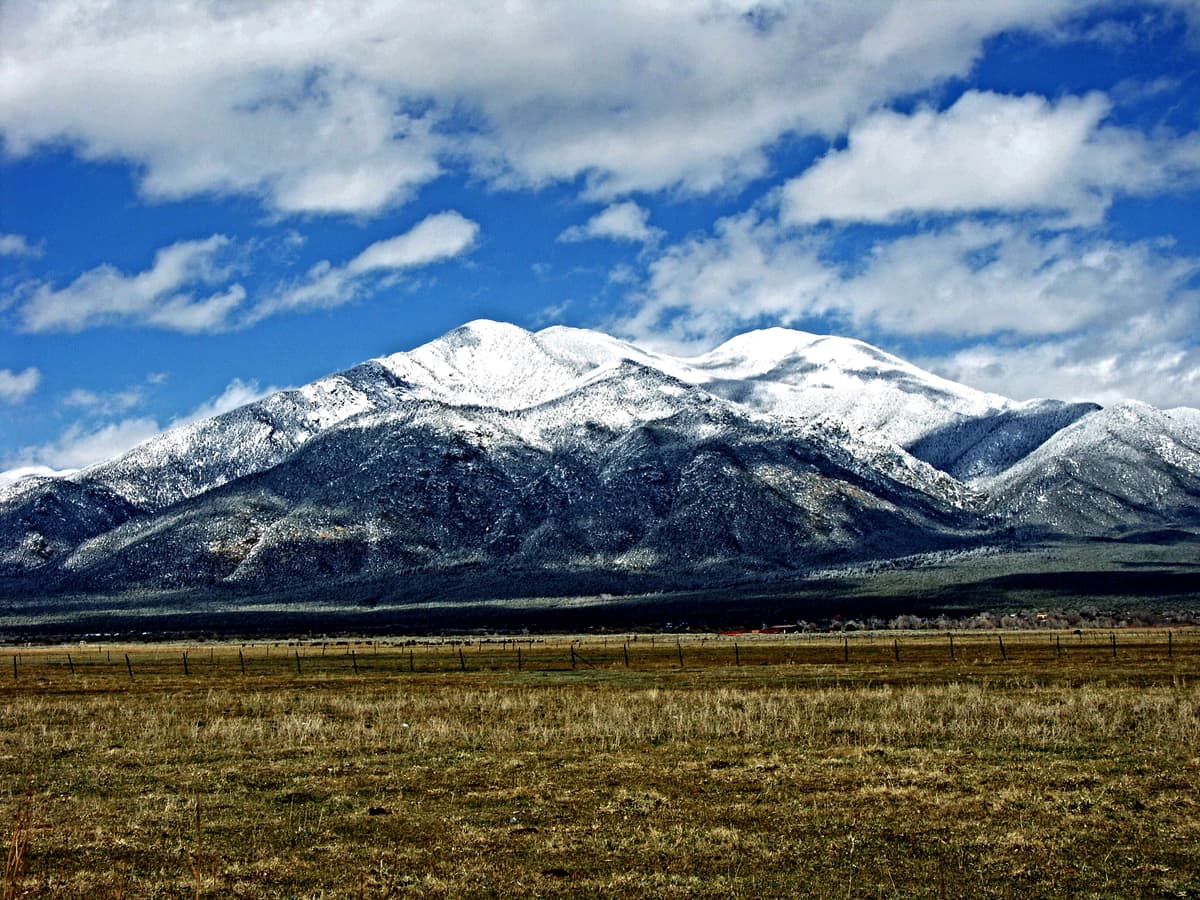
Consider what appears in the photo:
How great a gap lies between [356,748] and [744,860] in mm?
15804

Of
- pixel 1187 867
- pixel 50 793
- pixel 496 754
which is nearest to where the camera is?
pixel 1187 867

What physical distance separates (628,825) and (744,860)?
3.24 metres

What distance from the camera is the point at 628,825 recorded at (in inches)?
874

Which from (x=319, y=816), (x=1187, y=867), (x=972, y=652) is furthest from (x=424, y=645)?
(x=1187, y=867)

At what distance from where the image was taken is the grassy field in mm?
18734

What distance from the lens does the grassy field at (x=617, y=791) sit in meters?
18.7

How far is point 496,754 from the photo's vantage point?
31.1 metres

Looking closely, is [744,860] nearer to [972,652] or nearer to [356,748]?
[356,748]

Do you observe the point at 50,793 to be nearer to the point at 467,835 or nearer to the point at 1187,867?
the point at 467,835

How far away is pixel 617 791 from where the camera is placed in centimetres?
2545

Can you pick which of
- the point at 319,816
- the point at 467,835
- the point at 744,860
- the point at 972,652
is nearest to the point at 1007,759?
the point at 744,860

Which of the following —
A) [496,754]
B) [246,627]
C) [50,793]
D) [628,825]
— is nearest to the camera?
[628,825]

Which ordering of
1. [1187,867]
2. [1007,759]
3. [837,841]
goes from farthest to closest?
[1007,759] → [837,841] → [1187,867]

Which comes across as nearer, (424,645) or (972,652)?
(972,652)
